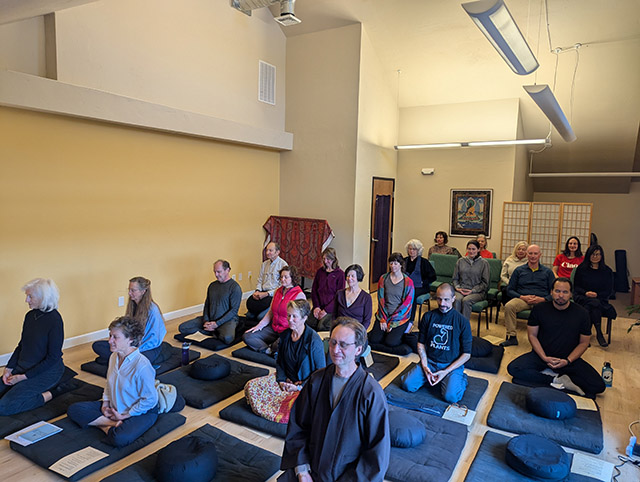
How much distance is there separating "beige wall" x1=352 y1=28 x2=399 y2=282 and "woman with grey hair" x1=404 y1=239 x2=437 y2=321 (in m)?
1.32

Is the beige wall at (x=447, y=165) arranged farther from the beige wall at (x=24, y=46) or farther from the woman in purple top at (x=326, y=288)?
the beige wall at (x=24, y=46)

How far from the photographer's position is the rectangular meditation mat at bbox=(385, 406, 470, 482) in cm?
287

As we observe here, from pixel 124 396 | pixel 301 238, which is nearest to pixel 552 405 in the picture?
pixel 124 396

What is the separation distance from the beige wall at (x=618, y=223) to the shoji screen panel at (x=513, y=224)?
3361mm

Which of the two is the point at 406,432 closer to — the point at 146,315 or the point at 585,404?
the point at 585,404

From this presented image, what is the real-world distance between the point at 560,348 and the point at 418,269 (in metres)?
2.30

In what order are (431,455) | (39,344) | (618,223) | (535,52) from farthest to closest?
(618,223), (535,52), (39,344), (431,455)

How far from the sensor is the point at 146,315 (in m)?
4.27

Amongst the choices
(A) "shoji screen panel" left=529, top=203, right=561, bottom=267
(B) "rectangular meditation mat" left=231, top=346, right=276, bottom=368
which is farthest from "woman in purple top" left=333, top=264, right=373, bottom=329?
(A) "shoji screen panel" left=529, top=203, right=561, bottom=267

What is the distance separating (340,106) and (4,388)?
5823 mm

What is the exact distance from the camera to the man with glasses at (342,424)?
2.09m

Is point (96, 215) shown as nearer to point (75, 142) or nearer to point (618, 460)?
point (75, 142)

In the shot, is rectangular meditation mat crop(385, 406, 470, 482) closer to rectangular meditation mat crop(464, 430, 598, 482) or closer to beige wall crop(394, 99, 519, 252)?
rectangular meditation mat crop(464, 430, 598, 482)

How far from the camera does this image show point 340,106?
7297 mm
